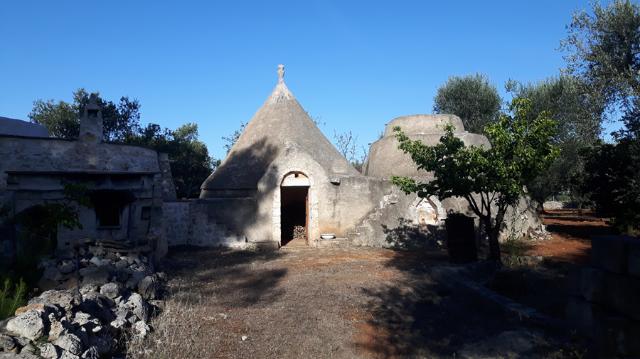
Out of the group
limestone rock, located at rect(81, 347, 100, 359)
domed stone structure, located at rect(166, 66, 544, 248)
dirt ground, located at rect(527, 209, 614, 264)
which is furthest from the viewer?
domed stone structure, located at rect(166, 66, 544, 248)

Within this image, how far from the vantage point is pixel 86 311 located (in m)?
5.96

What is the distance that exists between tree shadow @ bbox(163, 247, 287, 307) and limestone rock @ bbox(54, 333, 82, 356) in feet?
11.7

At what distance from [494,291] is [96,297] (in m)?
6.70

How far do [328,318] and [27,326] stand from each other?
13.9ft

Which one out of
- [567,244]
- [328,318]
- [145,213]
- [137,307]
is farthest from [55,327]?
[567,244]

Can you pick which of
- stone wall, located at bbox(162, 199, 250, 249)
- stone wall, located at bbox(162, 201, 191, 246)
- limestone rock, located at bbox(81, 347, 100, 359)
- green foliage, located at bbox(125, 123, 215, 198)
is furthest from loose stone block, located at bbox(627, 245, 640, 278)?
green foliage, located at bbox(125, 123, 215, 198)

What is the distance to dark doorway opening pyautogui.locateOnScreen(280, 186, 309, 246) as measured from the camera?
19.4 metres

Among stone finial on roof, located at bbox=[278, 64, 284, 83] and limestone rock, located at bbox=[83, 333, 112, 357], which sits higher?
stone finial on roof, located at bbox=[278, 64, 284, 83]

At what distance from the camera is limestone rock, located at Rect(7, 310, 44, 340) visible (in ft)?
15.4

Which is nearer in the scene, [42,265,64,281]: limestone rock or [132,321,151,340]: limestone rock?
[132,321,151,340]: limestone rock

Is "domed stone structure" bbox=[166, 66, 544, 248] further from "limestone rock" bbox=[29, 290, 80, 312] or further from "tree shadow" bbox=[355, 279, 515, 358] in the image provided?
"limestone rock" bbox=[29, 290, 80, 312]

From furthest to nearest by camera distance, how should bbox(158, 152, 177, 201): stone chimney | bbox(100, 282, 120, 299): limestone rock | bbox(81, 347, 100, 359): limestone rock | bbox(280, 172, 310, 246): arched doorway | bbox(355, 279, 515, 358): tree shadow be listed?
1. bbox(280, 172, 310, 246): arched doorway
2. bbox(158, 152, 177, 201): stone chimney
3. bbox(100, 282, 120, 299): limestone rock
4. bbox(355, 279, 515, 358): tree shadow
5. bbox(81, 347, 100, 359): limestone rock

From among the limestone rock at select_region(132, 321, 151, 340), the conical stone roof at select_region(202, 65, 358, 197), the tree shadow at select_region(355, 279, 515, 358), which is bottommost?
the tree shadow at select_region(355, 279, 515, 358)

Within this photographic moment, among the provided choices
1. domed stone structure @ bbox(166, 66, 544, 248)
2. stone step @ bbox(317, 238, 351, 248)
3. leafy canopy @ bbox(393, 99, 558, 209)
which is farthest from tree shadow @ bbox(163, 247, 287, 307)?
leafy canopy @ bbox(393, 99, 558, 209)
